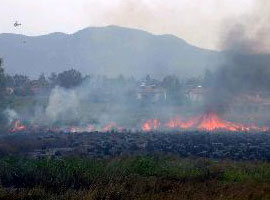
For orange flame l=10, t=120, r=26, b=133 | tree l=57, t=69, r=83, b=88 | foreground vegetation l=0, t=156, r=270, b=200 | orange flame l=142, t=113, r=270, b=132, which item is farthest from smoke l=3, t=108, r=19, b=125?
foreground vegetation l=0, t=156, r=270, b=200

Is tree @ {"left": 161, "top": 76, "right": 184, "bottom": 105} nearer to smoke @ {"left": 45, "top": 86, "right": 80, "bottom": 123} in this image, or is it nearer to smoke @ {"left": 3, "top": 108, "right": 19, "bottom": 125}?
smoke @ {"left": 45, "top": 86, "right": 80, "bottom": 123}

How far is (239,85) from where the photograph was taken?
263 ft

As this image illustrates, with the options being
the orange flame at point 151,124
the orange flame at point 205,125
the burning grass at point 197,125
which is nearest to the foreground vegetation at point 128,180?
the burning grass at point 197,125

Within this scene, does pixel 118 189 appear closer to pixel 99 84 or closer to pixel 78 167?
pixel 78 167

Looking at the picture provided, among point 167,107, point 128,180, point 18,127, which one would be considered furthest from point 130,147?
point 167,107

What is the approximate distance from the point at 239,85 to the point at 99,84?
3554 centimetres

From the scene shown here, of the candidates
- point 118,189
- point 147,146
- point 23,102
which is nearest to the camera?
point 118,189

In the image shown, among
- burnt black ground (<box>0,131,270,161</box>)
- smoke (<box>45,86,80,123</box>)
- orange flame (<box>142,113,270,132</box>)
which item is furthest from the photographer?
smoke (<box>45,86,80,123</box>)

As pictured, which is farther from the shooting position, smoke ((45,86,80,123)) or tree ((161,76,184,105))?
tree ((161,76,184,105))

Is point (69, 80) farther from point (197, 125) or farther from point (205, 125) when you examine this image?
point (205, 125)

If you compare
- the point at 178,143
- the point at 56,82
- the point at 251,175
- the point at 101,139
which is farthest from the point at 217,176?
the point at 56,82

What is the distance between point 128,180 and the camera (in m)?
18.2

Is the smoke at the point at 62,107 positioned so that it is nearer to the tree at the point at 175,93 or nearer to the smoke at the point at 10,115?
the smoke at the point at 10,115

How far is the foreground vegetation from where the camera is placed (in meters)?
15.7
